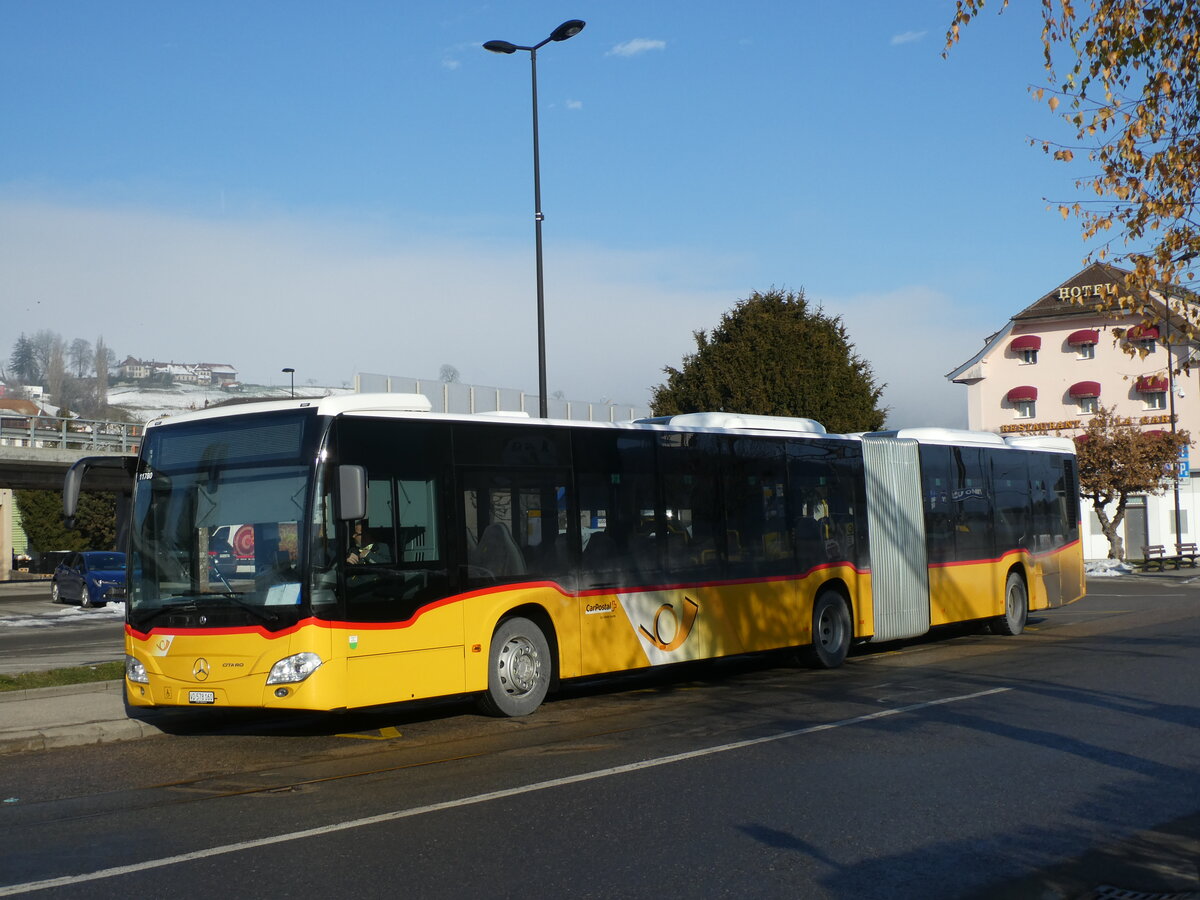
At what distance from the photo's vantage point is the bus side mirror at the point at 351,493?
10367mm

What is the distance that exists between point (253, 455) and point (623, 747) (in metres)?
3.97

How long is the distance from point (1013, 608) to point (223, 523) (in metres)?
14.2

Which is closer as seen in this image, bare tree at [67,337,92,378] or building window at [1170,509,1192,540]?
building window at [1170,509,1192,540]

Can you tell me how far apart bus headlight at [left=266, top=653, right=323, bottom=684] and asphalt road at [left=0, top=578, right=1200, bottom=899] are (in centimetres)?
68

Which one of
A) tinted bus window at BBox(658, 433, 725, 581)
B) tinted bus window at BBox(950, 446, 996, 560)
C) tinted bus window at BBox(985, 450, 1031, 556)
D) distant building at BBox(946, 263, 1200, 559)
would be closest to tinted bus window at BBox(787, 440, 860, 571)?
tinted bus window at BBox(658, 433, 725, 581)

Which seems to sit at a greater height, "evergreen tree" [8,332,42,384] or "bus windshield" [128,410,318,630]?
"evergreen tree" [8,332,42,384]

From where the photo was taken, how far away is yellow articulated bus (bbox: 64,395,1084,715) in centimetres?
1058

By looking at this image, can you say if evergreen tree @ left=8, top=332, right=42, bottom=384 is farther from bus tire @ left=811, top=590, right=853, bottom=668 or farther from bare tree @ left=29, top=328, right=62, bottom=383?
bus tire @ left=811, top=590, right=853, bottom=668

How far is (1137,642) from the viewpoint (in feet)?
61.0

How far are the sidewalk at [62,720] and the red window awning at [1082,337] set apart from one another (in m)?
60.4

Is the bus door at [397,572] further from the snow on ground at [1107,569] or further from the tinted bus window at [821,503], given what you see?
the snow on ground at [1107,569]

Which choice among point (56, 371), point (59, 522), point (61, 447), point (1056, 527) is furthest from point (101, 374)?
point (1056, 527)

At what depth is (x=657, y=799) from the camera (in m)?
8.08

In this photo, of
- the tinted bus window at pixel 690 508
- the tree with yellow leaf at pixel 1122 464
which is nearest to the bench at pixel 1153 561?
the tree with yellow leaf at pixel 1122 464
